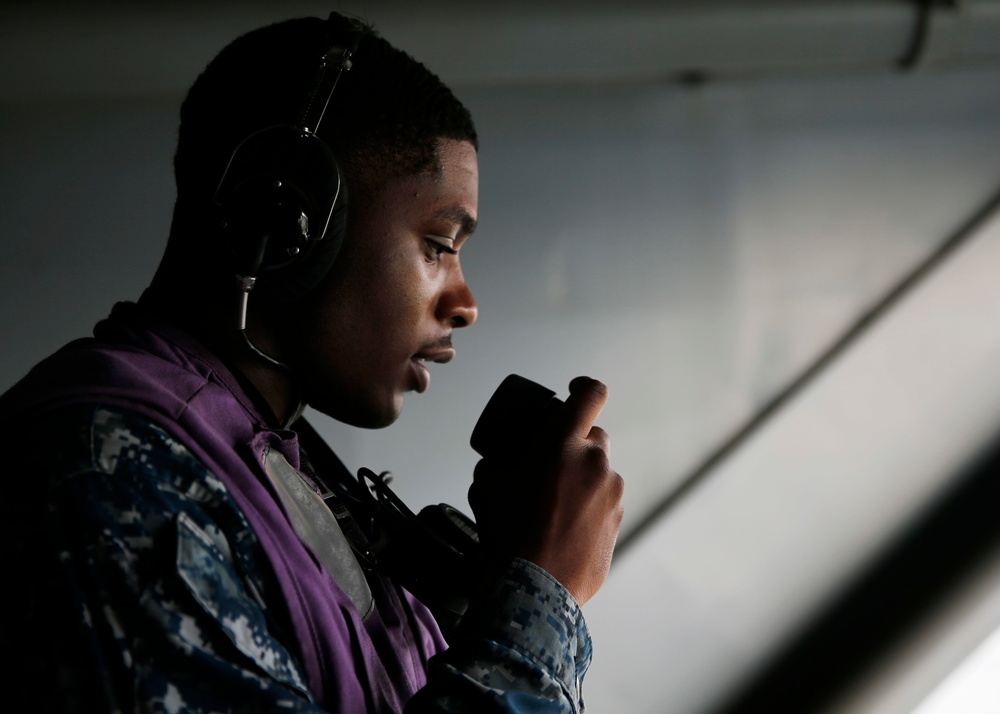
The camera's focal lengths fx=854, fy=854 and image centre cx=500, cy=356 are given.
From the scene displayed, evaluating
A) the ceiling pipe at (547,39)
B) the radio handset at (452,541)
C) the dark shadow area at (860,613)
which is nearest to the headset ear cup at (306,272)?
the radio handset at (452,541)

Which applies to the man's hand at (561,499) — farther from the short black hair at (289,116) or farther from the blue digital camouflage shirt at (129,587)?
the short black hair at (289,116)

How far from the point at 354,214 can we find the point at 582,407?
20 cm

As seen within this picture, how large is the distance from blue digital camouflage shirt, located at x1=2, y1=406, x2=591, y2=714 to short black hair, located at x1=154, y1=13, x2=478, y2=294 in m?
0.18

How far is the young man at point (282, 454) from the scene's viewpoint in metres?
0.38

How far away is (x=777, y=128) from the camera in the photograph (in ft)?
5.06

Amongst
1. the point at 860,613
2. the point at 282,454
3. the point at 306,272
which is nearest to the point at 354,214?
the point at 306,272

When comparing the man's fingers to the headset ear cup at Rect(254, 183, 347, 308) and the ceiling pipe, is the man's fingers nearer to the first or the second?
the headset ear cup at Rect(254, 183, 347, 308)

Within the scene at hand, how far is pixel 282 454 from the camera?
0.56m

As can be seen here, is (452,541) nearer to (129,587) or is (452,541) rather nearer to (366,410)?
(366,410)

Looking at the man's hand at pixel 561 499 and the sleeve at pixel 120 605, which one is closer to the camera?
the sleeve at pixel 120 605

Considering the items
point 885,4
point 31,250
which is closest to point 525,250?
point 885,4

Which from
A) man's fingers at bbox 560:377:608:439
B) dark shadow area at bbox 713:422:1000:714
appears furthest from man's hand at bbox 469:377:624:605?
dark shadow area at bbox 713:422:1000:714

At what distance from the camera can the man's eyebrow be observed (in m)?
0.61

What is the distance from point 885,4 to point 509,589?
1.28 metres
